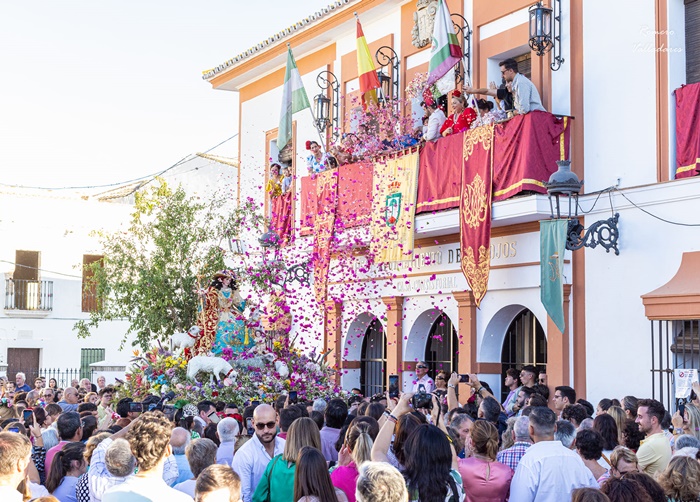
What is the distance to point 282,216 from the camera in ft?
70.4

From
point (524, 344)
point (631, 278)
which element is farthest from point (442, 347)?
point (631, 278)

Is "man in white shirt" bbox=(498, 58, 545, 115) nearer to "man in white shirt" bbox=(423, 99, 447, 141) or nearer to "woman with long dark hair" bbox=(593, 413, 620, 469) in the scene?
"man in white shirt" bbox=(423, 99, 447, 141)

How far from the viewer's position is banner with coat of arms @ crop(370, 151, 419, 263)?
17016mm

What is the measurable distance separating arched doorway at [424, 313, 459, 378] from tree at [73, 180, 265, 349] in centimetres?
563

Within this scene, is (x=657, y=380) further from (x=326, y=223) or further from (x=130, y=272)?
(x=130, y=272)

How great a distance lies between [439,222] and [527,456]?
10.1 m

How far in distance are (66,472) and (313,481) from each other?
2219 millimetres

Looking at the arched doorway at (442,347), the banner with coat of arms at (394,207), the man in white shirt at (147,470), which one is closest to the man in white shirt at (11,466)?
the man in white shirt at (147,470)

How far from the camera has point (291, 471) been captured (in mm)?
6516

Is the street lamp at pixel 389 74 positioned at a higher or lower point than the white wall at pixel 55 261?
higher

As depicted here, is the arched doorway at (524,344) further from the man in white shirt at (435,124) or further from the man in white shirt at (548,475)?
the man in white shirt at (548,475)

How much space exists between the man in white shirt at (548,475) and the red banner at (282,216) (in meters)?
14.4

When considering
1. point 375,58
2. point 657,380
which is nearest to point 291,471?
point 657,380

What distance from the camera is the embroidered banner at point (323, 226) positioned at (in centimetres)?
1862
